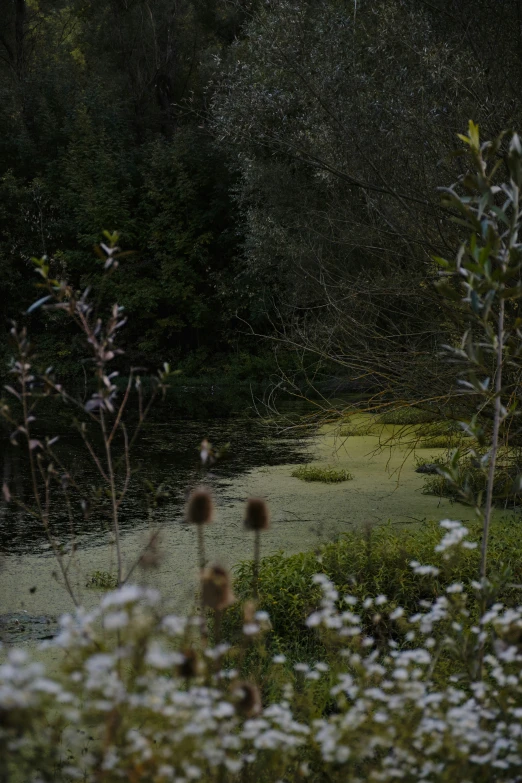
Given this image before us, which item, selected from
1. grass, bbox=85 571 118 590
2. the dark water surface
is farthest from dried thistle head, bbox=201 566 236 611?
grass, bbox=85 571 118 590

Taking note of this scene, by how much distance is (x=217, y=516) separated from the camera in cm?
614

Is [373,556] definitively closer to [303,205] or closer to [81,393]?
[303,205]

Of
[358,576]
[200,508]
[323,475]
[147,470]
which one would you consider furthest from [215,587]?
[147,470]

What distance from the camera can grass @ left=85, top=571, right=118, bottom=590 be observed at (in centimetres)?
432

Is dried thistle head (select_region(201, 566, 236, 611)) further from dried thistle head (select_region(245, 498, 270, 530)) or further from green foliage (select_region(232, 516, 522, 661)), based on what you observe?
green foliage (select_region(232, 516, 522, 661))

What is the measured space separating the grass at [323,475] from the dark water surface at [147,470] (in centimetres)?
40

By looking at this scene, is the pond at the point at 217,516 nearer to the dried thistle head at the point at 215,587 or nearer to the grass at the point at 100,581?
the grass at the point at 100,581

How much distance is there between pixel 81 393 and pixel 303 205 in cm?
521

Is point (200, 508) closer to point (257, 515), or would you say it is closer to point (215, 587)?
point (257, 515)

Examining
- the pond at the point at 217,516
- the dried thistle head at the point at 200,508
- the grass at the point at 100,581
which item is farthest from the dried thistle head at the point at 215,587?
the grass at the point at 100,581

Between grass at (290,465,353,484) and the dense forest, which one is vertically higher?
the dense forest

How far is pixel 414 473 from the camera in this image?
769 centimetres

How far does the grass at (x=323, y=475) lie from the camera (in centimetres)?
740

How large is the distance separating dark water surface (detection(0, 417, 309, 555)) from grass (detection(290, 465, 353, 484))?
400 mm
